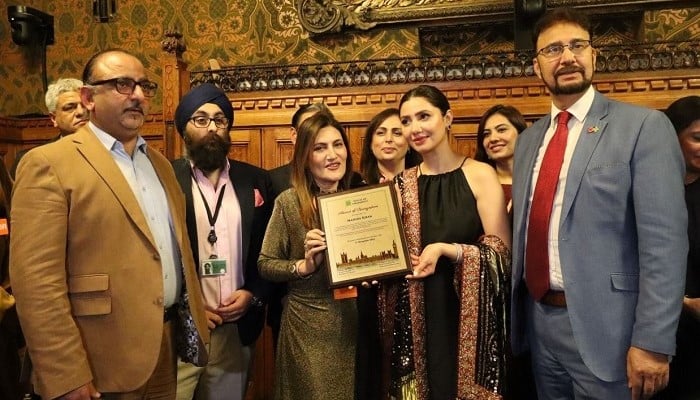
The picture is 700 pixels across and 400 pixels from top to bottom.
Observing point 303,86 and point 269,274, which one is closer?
point 269,274

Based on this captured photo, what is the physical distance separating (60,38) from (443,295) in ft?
15.5

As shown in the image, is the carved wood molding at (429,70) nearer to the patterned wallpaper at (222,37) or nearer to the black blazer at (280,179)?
the patterned wallpaper at (222,37)

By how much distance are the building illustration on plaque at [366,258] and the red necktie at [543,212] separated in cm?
42

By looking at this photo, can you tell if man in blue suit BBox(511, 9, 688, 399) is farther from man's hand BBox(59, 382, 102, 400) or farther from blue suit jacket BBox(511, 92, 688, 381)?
man's hand BBox(59, 382, 102, 400)

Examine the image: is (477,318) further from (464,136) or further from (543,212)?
(464,136)

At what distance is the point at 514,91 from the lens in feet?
10.8

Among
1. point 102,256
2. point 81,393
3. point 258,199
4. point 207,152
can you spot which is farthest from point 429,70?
point 81,393

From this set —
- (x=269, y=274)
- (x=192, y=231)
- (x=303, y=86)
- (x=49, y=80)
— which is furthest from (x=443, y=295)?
(x=49, y=80)

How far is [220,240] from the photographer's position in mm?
2312

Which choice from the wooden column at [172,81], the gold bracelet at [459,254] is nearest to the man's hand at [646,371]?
the gold bracelet at [459,254]

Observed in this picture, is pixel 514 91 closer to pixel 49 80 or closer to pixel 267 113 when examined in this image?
pixel 267 113

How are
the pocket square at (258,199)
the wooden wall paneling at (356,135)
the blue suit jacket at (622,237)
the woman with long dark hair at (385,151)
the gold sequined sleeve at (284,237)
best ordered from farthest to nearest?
the wooden wall paneling at (356,135) < the woman with long dark hair at (385,151) < the pocket square at (258,199) < the gold sequined sleeve at (284,237) < the blue suit jacket at (622,237)

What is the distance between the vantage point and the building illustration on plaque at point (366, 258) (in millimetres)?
1877

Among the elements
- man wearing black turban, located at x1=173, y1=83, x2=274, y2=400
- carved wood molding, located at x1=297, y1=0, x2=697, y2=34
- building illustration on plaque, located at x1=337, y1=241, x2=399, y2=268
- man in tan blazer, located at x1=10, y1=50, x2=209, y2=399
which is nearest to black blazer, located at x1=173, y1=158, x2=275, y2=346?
man wearing black turban, located at x1=173, y1=83, x2=274, y2=400
